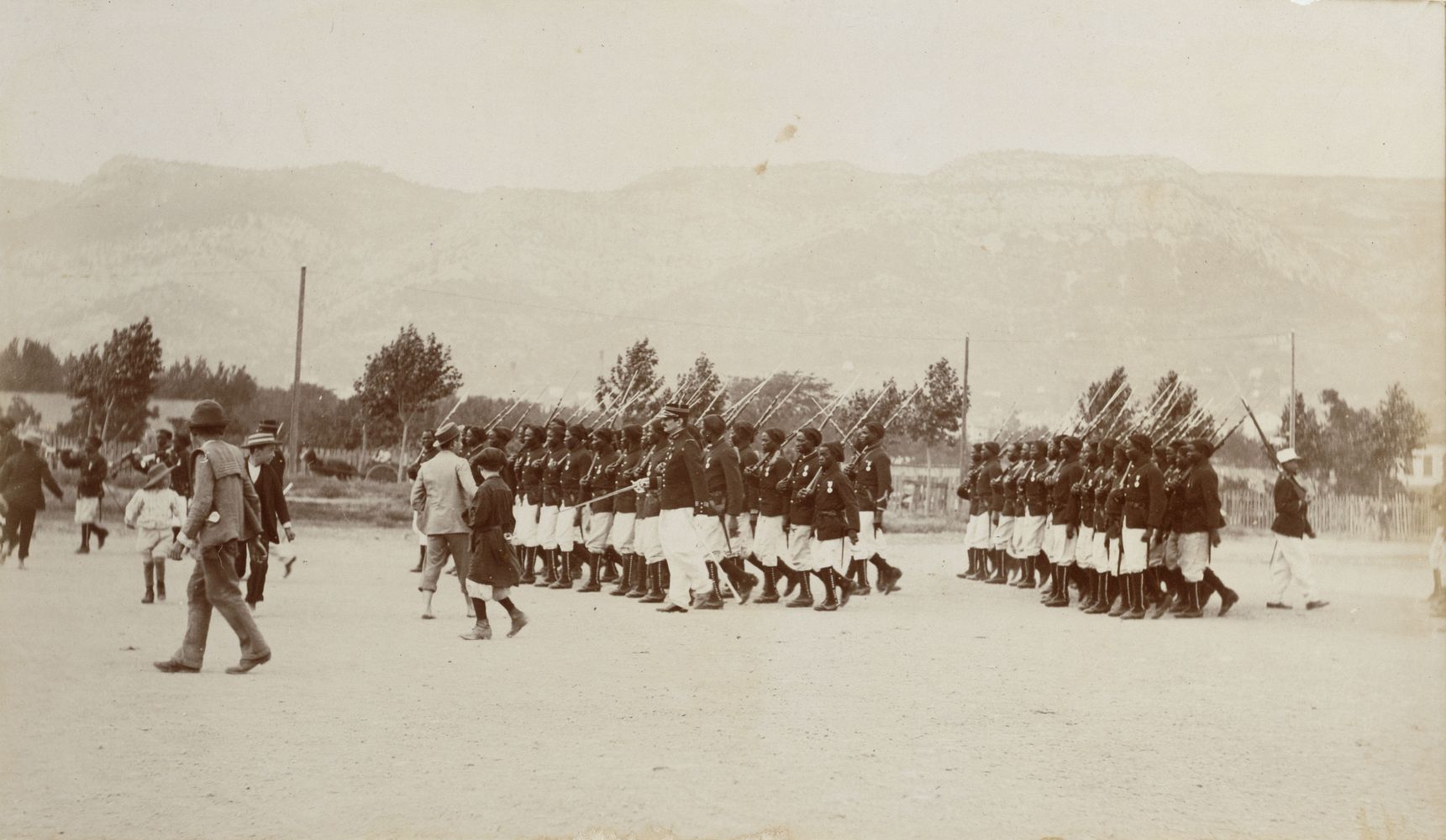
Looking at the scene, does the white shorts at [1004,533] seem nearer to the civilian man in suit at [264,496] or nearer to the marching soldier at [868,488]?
the marching soldier at [868,488]

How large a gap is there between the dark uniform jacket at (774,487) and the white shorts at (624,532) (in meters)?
1.31

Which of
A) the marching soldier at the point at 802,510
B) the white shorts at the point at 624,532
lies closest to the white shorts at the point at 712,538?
the marching soldier at the point at 802,510

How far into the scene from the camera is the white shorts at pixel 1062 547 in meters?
12.1

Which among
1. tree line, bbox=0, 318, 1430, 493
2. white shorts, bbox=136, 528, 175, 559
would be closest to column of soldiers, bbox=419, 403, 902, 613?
tree line, bbox=0, 318, 1430, 493

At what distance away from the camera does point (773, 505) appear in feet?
38.3

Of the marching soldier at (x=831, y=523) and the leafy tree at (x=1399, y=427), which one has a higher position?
the leafy tree at (x=1399, y=427)

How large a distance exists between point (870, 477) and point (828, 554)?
163 cm

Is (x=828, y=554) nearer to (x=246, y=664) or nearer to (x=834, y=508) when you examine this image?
(x=834, y=508)

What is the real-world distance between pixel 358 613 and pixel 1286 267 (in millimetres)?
Result: 11553

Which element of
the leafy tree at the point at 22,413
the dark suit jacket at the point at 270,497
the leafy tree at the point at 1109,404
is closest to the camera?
the leafy tree at the point at 22,413

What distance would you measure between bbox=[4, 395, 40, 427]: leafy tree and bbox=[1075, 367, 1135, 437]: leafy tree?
13.1 m

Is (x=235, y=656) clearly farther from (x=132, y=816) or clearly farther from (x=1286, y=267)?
(x=1286, y=267)

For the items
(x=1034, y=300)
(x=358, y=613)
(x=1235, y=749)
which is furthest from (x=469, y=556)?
(x=1034, y=300)

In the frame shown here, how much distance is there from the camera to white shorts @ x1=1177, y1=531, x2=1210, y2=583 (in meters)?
11.0
